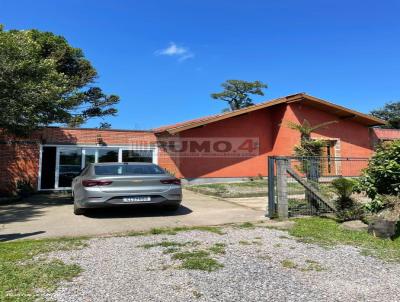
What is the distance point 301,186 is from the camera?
8336mm

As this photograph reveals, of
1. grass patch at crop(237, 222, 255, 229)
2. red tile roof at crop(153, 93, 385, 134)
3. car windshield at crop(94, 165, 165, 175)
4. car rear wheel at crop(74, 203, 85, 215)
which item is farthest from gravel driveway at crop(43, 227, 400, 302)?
red tile roof at crop(153, 93, 385, 134)

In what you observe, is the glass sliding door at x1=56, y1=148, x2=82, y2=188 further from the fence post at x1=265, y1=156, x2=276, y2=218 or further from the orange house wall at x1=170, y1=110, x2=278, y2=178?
the fence post at x1=265, y1=156, x2=276, y2=218

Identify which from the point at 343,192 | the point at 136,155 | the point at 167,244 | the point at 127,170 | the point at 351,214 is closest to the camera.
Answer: the point at 167,244

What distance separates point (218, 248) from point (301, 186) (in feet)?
12.9

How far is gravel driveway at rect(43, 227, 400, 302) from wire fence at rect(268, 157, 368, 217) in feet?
6.87

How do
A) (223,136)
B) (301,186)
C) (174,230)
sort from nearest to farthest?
(174,230) → (301,186) → (223,136)

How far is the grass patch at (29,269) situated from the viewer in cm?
342

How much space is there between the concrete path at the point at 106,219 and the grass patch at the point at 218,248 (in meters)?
1.87

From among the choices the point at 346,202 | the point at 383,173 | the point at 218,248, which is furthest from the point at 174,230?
the point at 383,173

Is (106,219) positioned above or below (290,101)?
below

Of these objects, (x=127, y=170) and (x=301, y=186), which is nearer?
(x=127, y=170)

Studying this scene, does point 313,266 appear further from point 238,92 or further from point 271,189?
point 238,92

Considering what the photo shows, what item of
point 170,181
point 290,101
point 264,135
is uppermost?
point 290,101

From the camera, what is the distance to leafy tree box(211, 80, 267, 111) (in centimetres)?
4831
